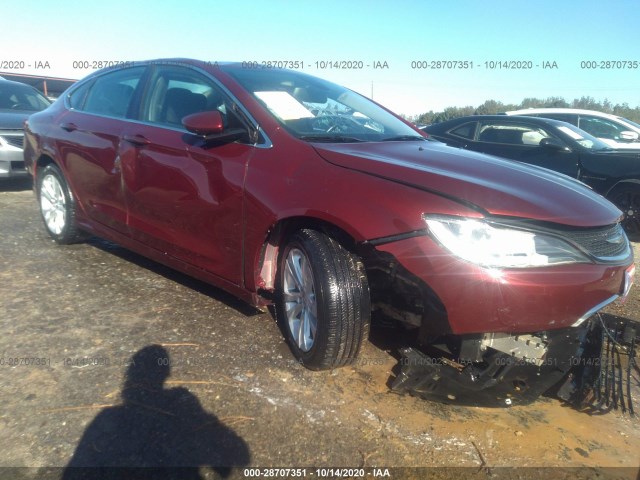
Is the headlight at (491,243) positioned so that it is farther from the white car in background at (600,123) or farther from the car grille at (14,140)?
the white car in background at (600,123)

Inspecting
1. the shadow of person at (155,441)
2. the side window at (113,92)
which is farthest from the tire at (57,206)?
the shadow of person at (155,441)

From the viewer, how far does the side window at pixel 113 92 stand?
13.2ft

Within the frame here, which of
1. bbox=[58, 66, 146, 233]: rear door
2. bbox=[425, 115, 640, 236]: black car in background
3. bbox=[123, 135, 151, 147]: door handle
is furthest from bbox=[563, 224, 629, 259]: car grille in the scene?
bbox=[425, 115, 640, 236]: black car in background

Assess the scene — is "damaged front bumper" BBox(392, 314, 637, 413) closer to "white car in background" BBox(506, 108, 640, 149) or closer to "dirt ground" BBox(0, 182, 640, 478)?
"dirt ground" BBox(0, 182, 640, 478)

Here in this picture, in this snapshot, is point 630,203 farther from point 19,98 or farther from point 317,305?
point 19,98

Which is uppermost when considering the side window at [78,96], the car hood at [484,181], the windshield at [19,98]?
the windshield at [19,98]

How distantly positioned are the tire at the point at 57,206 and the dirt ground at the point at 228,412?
4.00 ft

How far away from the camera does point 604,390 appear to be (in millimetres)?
2705

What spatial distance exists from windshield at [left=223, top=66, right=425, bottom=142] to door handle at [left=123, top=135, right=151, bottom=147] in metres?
0.71

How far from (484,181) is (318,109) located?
132cm

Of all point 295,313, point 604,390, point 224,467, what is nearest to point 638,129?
point 604,390

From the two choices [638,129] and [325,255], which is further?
[638,129]

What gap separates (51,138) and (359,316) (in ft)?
11.5

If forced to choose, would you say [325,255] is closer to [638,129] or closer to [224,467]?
[224,467]
